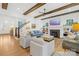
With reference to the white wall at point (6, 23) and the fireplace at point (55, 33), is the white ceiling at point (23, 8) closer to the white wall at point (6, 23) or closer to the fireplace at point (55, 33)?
the white wall at point (6, 23)

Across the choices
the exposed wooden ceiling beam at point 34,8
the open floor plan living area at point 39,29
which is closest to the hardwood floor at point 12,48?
the open floor plan living area at point 39,29

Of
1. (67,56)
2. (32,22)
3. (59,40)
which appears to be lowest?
(67,56)

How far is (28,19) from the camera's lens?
222 centimetres

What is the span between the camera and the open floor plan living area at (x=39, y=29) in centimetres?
210

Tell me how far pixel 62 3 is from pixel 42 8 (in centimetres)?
46

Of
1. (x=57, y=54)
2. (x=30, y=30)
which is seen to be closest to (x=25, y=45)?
(x=30, y=30)

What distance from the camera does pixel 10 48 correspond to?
2162mm

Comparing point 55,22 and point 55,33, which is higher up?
point 55,22

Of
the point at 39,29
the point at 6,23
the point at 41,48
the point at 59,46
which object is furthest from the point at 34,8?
the point at 59,46

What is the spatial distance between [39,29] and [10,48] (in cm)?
81

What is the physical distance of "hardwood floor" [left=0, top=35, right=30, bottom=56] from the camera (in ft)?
7.00

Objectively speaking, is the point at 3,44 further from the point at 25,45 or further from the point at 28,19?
the point at 28,19

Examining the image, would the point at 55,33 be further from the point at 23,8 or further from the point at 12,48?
the point at 12,48

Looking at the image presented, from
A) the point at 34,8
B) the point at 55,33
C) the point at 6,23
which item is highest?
the point at 34,8
